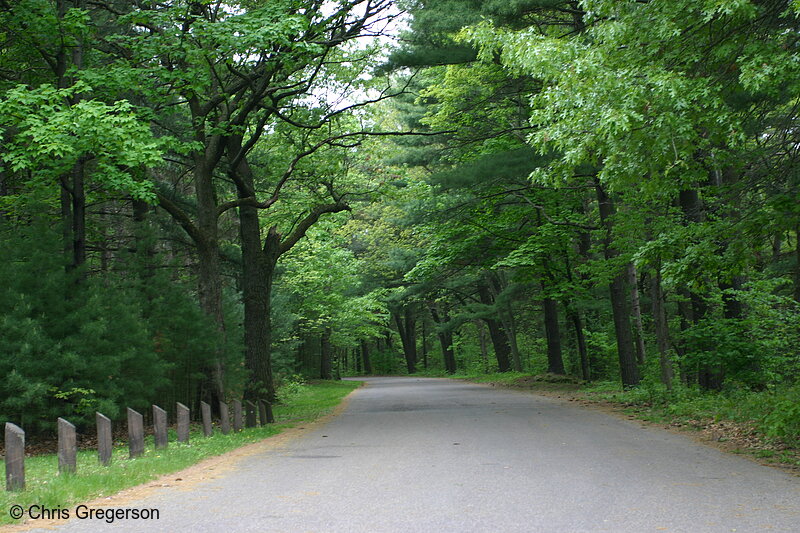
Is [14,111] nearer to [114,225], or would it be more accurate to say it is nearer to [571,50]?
[571,50]

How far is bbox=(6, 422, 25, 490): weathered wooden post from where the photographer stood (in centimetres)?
656


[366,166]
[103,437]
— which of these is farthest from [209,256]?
[366,166]

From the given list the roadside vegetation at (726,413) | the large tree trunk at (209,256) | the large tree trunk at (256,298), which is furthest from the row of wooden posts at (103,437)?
the roadside vegetation at (726,413)

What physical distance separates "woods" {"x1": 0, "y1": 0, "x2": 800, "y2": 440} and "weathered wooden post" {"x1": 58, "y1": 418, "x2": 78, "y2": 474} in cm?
331

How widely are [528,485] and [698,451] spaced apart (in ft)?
11.8

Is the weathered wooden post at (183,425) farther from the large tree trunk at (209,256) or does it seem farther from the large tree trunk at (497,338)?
the large tree trunk at (497,338)

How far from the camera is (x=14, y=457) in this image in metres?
6.61

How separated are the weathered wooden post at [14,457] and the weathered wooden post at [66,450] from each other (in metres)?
1.01

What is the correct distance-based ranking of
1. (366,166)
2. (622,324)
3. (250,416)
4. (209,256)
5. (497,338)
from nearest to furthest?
(250,416) → (209,256) → (622,324) → (366,166) → (497,338)

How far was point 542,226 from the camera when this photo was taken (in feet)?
77.1

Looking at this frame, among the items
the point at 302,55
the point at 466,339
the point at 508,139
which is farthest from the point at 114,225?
the point at 466,339

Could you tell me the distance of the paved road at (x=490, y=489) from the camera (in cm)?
554

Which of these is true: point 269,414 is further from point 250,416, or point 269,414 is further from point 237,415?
point 237,415

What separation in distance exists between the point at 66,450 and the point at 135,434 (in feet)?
5.58
